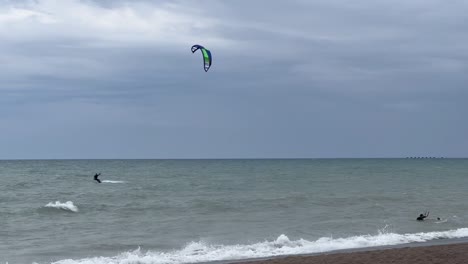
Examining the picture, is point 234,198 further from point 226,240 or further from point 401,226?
point 226,240

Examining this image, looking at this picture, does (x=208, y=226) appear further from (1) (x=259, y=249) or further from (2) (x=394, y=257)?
(2) (x=394, y=257)

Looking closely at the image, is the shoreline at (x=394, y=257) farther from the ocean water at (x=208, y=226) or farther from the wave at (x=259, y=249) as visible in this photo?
the ocean water at (x=208, y=226)

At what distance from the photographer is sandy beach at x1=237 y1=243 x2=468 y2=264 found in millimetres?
14250

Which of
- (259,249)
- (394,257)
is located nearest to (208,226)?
(259,249)

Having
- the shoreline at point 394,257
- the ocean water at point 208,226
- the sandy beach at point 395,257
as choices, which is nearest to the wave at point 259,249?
the ocean water at point 208,226

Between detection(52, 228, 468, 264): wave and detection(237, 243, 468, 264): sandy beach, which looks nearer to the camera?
detection(237, 243, 468, 264): sandy beach

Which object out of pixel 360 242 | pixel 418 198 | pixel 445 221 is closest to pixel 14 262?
pixel 360 242

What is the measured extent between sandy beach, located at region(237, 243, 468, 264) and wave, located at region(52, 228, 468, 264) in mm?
2300

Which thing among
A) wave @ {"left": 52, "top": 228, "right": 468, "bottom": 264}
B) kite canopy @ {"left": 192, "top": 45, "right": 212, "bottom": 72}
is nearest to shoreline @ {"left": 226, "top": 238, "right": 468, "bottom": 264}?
wave @ {"left": 52, "top": 228, "right": 468, "bottom": 264}

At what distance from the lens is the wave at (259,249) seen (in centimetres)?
1694

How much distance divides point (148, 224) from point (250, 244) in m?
7.08

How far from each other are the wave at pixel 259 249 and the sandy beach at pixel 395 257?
230 cm

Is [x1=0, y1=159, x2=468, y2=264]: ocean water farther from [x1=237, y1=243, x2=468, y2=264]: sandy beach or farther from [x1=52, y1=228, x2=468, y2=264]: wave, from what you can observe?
[x1=237, y1=243, x2=468, y2=264]: sandy beach

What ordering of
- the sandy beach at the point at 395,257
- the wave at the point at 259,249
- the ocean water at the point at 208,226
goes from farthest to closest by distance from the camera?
the ocean water at the point at 208,226 → the wave at the point at 259,249 → the sandy beach at the point at 395,257
